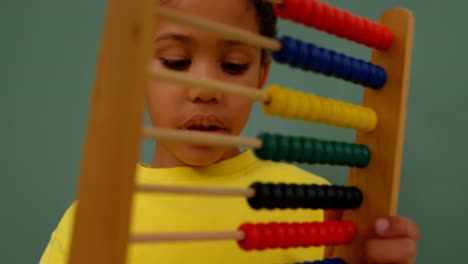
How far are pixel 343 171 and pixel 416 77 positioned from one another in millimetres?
229

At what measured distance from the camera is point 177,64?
0.66 meters

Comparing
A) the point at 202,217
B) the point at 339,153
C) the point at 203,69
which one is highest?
the point at 203,69

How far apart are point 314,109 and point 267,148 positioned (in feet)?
→ 0.23

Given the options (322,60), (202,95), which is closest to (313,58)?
(322,60)

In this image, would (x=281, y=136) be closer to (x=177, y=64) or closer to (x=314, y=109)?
(x=314, y=109)

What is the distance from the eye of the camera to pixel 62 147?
42.4 inches

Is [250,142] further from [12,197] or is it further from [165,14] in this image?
[12,197]

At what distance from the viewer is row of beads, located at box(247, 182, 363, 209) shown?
47cm

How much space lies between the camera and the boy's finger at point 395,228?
0.53m

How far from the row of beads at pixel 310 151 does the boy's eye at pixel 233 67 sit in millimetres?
213

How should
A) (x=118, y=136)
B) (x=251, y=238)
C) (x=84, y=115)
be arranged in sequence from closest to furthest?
1. (x=118, y=136)
2. (x=251, y=238)
3. (x=84, y=115)

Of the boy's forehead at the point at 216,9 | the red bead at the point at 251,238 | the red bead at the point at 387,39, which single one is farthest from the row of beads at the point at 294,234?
the boy's forehead at the point at 216,9

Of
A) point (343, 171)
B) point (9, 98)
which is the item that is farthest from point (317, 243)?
point (9, 98)

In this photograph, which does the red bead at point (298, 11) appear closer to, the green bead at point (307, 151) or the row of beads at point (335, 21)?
the row of beads at point (335, 21)
